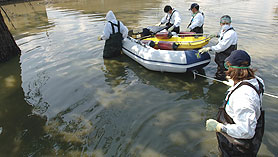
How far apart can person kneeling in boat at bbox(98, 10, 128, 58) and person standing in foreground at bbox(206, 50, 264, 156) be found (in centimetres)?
520

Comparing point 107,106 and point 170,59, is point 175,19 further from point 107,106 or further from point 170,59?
point 107,106

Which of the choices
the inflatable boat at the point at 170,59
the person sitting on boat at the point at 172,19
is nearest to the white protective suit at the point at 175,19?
the person sitting on boat at the point at 172,19

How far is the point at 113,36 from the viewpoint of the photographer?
6688 millimetres

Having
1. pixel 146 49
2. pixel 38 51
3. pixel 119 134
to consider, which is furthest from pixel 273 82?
pixel 38 51

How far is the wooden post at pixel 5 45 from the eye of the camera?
22.2 ft

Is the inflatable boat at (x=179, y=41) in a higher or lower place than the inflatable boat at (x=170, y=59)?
higher

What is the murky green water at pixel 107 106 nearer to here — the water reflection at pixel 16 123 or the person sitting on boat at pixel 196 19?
the water reflection at pixel 16 123

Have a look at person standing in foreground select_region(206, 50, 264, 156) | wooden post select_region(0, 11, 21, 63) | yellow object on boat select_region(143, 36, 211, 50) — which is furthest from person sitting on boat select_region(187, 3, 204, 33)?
wooden post select_region(0, 11, 21, 63)

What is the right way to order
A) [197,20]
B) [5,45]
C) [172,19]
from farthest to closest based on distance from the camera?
[172,19]
[5,45]
[197,20]

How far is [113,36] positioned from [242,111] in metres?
5.58

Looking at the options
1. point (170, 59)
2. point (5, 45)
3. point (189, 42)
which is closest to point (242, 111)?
point (170, 59)

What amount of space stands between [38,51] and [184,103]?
6688mm

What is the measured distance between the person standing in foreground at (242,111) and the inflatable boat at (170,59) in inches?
118

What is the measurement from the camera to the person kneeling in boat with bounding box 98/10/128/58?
6.49 metres
